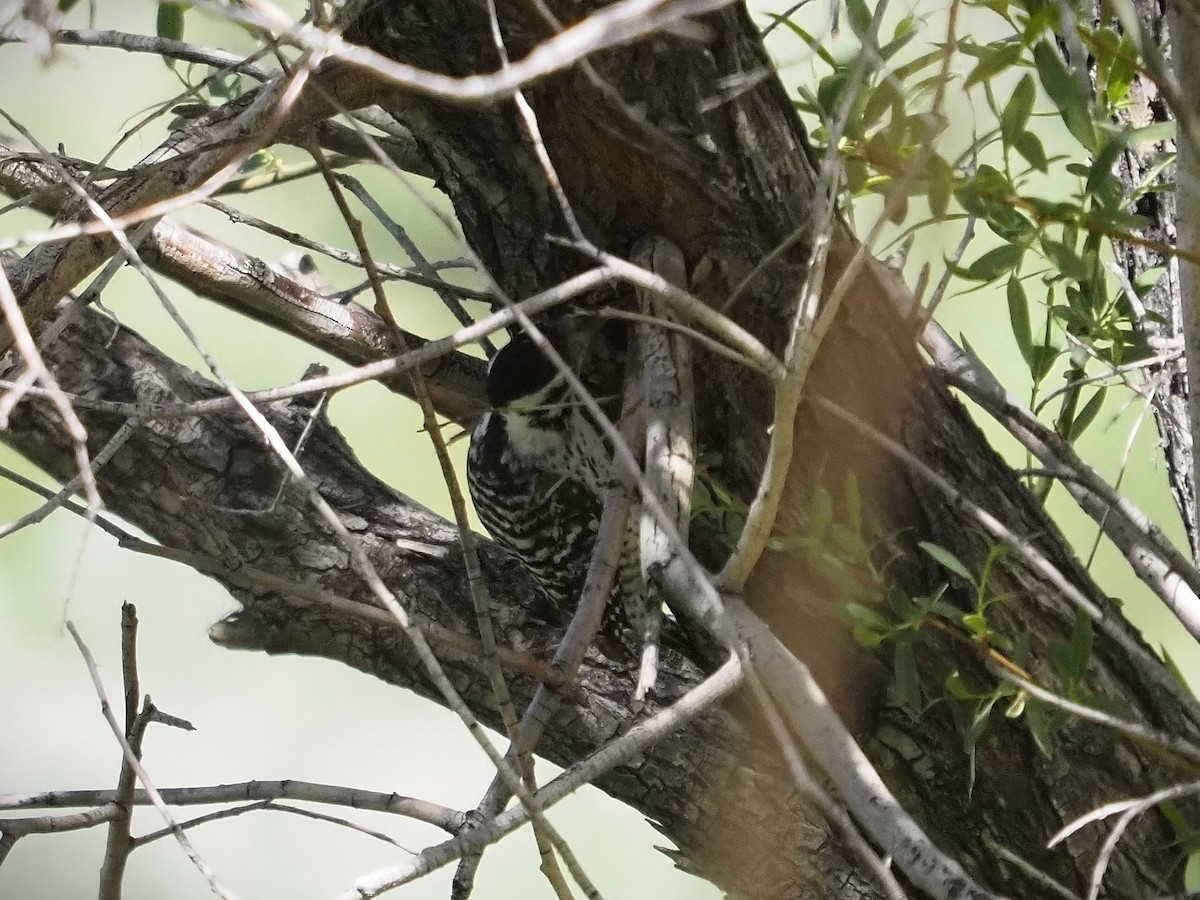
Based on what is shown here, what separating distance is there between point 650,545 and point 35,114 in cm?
159

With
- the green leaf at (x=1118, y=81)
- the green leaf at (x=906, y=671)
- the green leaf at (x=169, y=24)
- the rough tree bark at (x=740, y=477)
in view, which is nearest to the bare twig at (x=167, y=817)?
the rough tree bark at (x=740, y=477)

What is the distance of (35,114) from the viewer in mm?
1844

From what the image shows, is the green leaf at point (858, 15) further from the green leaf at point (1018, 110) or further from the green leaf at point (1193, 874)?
the green leaf at point (1193, 874)

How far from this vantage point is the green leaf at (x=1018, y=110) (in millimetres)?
787

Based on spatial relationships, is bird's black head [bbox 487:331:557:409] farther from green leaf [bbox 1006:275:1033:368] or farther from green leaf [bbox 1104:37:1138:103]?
green leaf [bbox 1104:37:1138:103]

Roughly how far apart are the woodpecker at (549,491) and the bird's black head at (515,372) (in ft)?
0.07

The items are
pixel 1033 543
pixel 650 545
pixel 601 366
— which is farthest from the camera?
pixel 601 366

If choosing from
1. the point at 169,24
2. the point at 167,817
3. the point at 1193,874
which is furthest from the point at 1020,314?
the point at 169,24

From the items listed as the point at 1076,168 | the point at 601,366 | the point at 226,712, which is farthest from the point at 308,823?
the point at 1076,168

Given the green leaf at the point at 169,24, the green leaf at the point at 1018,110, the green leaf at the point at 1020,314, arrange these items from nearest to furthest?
1. the green leaf at the point at 1018,110
2. the green leaf at the point at 1020,314
3. the green leaf at the point at 169,24

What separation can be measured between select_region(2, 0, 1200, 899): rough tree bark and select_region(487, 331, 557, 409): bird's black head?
221 millimetres

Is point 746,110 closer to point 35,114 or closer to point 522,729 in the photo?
point 522,729

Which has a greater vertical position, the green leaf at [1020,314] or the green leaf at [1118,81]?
the green leaf at [1118,81]

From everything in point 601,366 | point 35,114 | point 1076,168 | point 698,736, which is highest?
point 35,114
